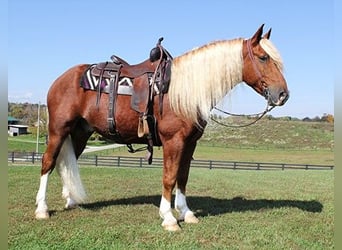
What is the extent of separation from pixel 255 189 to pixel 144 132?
4.11m

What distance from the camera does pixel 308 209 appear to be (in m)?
6.03

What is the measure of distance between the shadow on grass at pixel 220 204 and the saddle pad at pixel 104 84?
73.0 inches

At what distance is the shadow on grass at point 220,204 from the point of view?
5.86 metres

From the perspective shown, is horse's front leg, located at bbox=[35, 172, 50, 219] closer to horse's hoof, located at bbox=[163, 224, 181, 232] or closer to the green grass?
the green grass

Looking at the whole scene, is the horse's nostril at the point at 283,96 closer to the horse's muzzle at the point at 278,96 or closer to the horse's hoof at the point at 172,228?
the horse's muzzle at the point at 278,96

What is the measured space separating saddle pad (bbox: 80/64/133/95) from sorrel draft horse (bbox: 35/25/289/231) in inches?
2.9


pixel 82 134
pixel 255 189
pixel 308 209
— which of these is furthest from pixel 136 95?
pixel 255 189

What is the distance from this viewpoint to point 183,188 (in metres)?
5.50

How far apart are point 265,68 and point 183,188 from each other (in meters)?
2.08

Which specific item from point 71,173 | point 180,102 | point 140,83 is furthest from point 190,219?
point 140,83

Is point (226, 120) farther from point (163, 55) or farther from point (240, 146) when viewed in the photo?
point (240, 146)

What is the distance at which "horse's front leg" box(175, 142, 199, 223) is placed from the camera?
521 centimetres

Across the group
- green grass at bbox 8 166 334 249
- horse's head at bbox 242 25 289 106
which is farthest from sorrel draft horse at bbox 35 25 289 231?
green grass at bbox 8 166 334 249

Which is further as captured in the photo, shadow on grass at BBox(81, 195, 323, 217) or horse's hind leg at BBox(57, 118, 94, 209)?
shadow on grass at BBox(81, 195, 323, 217)
